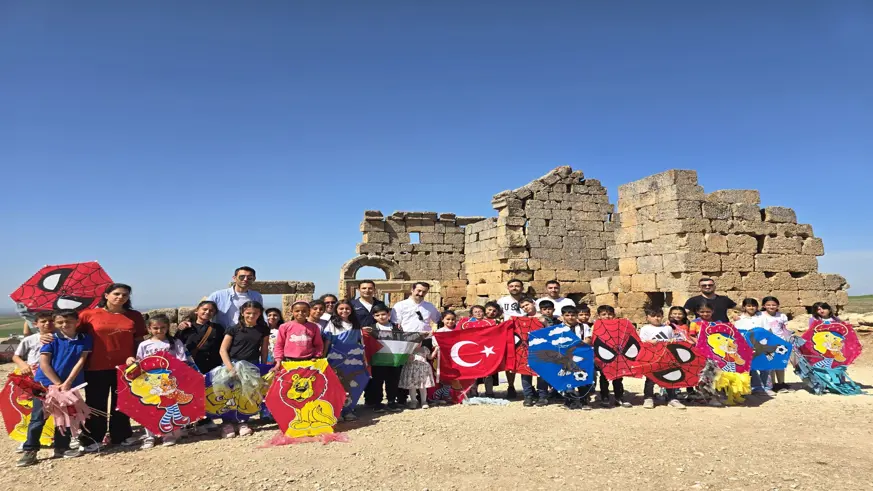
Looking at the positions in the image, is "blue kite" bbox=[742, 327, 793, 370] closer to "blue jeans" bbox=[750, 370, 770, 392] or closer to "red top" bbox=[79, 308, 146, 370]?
"blue jeans" bbox=[750, 370, 770, 392]

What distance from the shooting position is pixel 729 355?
6359 millimetres

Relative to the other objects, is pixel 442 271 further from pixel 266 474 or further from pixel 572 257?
pixel 266 474

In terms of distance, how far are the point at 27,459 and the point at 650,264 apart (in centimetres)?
1030

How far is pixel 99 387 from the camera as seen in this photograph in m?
4.82

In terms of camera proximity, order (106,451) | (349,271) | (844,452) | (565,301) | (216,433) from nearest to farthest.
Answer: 1. (844,452)
2. (106,451)
3. (216,433)
4. (565,301)
5. (349,271)

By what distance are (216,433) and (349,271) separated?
12225mm

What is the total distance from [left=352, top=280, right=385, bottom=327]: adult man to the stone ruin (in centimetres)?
652

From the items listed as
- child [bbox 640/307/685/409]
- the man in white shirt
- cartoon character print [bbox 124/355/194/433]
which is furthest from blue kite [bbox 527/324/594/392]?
cartoon character print [bbox 124/355/194/433]

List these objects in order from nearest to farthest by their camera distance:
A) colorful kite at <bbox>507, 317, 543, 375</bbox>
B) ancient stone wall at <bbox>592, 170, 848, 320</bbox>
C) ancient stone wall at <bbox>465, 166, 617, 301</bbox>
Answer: colorful kite at <bbox>507, 317, 543, 375</bbox>, ancient stone wall at <bbox>592, 170, 848, 320</bbox>, ancient stone wall at <bbox>465, 166, 617, 301</bbox>

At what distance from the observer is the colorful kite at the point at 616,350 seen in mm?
6070

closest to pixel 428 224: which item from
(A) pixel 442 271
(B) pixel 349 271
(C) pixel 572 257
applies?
(A) pixel 442 271

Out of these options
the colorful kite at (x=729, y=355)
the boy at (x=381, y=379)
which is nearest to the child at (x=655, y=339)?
the colorful kite at (x=729, y=355)

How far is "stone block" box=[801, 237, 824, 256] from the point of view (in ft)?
35.6

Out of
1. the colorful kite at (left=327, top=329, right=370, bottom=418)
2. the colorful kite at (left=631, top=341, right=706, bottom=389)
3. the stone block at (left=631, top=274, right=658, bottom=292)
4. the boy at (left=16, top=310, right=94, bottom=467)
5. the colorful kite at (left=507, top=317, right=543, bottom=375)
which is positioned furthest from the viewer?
the stone block at (left=631, top=274, right=658, bottom=292)
